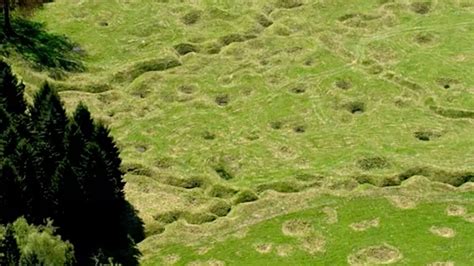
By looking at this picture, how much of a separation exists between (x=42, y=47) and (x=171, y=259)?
44856 mm

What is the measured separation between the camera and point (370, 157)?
80938 mm

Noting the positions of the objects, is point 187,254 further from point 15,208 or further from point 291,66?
→ point 291,66

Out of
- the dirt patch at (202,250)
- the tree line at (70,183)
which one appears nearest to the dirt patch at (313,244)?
the dirt patch at (202,250)

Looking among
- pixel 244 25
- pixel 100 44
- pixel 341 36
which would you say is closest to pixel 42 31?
pixel 100 44

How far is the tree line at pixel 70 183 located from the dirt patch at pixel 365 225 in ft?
67.4

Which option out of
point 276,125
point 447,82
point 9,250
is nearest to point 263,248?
point 276,125

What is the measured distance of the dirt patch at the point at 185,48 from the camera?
102875 mm

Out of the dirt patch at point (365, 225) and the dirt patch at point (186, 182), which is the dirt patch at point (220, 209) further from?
the dirt patch at point (365, 225)

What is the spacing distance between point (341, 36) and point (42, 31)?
42.5 m

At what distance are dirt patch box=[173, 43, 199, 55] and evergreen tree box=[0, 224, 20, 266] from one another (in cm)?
5025

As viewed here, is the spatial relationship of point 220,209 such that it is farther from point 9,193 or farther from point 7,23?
point 7,23

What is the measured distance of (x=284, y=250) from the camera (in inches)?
2707

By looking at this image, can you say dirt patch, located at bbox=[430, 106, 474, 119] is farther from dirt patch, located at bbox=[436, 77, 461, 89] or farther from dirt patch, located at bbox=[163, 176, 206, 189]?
dirt patch, located at bbox=[163, 176, 206, 189]

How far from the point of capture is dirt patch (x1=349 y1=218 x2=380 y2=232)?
71062 mm
